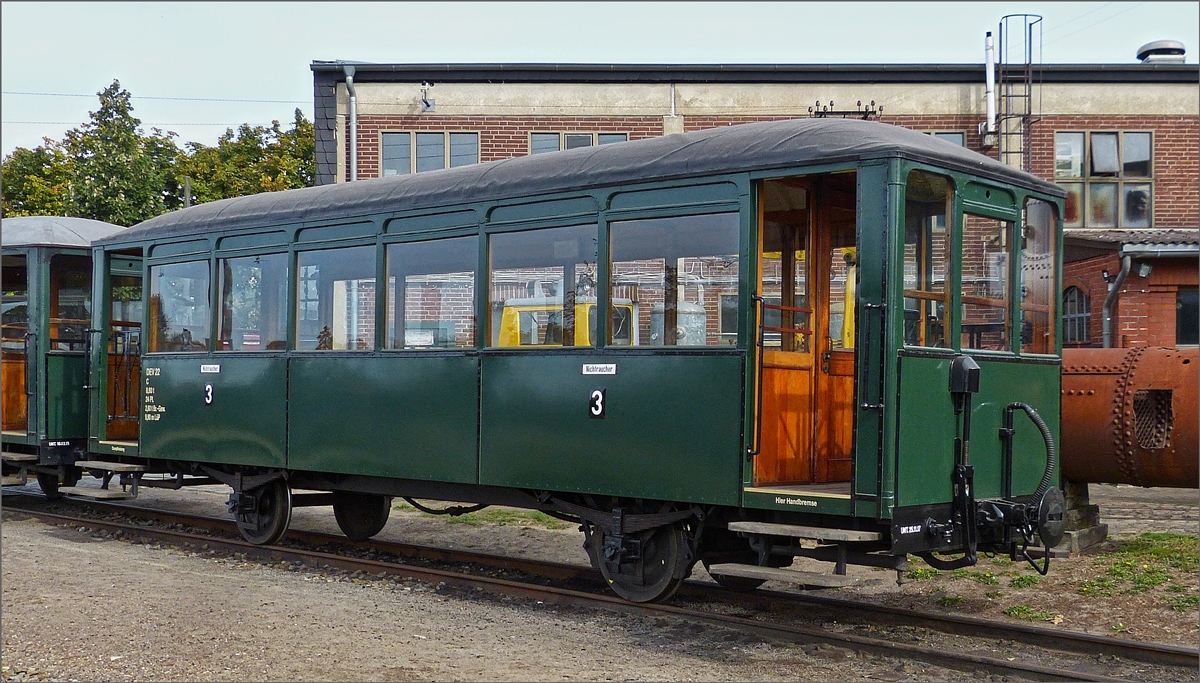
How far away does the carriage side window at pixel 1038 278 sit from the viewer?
7.66 m

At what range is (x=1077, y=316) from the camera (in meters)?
17.7

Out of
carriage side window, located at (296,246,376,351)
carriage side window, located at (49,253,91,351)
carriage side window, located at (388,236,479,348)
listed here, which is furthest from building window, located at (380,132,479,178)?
carriage side window, located at (388,236,479,348)

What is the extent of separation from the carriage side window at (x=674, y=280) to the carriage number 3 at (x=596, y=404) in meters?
0.35

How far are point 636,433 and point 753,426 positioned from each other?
86 cm

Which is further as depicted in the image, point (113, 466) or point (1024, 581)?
point (113, 466)

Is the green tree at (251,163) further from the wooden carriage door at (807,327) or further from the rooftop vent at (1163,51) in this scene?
the wooden carriage door at (807,327)

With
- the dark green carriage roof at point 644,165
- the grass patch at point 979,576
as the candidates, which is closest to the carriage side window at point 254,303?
the dark green carriage roof at point 644,165

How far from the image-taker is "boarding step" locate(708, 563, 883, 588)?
6.60 m

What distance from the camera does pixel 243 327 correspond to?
1055cm

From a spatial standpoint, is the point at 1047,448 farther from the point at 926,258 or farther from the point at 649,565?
the point at 649,565

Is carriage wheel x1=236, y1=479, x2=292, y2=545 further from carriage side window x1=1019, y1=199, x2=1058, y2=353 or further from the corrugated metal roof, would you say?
the corrugated metal roof

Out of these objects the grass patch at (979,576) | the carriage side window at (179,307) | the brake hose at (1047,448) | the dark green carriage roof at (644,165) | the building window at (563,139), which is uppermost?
the building window at (563,139)

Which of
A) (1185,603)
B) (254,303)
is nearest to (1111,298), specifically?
(1185,603)

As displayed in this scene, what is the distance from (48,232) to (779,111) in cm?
1167
